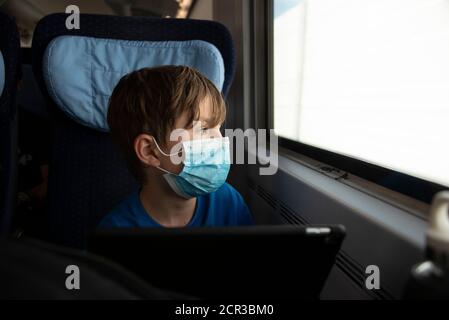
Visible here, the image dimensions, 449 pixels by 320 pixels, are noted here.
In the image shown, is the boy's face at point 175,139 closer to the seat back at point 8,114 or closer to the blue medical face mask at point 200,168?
the blue medical face mask at point 200,168

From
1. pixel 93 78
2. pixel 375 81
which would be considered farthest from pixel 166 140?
pixel 375 81

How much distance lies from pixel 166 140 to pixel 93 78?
40 centimetres

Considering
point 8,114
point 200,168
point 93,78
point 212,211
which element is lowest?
point 212,211

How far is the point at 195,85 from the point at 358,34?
432 millimetres

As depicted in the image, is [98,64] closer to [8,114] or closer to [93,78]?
[93,78]

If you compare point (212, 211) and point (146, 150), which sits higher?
point (146, 150)

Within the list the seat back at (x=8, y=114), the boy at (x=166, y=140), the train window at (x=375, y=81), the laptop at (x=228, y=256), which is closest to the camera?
the laptop at (x=228, y=256)

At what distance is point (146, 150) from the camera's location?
0.89 m

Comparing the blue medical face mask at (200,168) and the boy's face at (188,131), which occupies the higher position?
the boy's face at (188,131)

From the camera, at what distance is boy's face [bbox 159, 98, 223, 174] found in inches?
34.1

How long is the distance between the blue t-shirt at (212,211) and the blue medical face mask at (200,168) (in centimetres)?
9

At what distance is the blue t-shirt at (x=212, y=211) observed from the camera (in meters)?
0.91

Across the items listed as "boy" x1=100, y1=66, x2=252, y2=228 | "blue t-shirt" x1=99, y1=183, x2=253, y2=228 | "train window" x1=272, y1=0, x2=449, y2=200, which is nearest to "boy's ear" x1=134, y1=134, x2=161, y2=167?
"boy" x1=100, y1=66, x2=252, y2=228

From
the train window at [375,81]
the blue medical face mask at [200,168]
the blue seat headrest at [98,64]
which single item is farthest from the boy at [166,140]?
the train window at [375,81]
